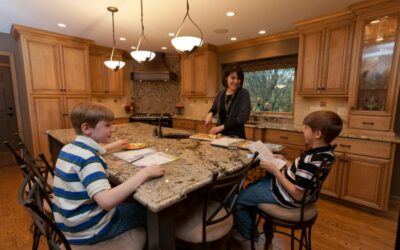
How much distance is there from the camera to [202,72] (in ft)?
14.3

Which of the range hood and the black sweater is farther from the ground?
the range hood

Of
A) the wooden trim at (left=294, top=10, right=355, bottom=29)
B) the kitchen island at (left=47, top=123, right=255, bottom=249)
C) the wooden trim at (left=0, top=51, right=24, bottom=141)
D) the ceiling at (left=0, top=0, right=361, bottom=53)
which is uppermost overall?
the ceiling at (left=0, top=0, right=361, bottom=53)

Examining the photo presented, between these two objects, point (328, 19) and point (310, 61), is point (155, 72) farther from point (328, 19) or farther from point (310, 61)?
point (328, 19)

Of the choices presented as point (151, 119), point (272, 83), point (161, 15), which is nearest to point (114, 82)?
point (151, 119)

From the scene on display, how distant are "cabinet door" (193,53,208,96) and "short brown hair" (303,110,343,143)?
3271 millimetres

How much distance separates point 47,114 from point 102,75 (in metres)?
1.40

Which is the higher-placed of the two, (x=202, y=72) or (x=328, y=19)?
(x=328, y=19)

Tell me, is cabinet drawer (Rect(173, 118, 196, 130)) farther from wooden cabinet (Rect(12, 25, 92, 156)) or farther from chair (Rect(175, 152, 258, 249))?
chair (Rect(175, 152, 258, 249))

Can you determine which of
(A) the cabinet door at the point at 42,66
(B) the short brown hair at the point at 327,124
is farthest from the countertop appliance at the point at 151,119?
(B) the short brown hair at the point at 327,124

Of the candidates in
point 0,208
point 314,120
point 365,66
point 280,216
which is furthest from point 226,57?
point 0,208

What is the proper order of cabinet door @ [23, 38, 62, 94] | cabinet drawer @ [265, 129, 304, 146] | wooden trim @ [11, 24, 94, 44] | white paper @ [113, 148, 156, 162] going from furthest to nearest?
cabinet door @ [23, 38, 62, 94]
wooden trim @ [11, 24, 94, 44]
cabinet drawer @ [265, 129, 304, 146]
white paper @ [113, 148, 156, 162]

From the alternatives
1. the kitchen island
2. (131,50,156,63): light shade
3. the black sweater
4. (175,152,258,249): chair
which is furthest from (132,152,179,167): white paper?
(131,50,156,63): light shade

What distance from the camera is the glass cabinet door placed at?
2273 mm

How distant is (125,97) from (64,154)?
4.55m
